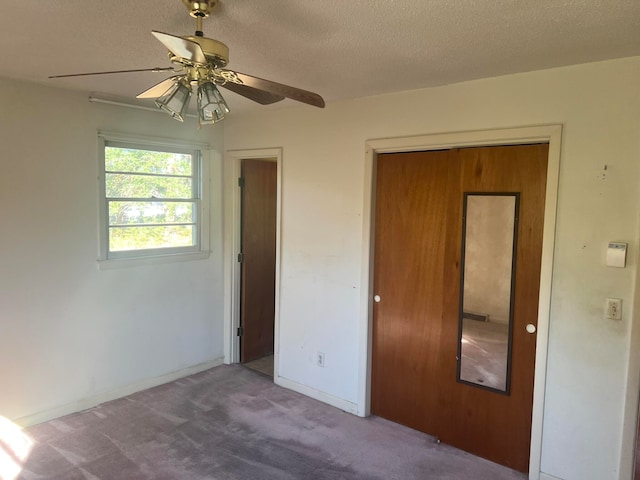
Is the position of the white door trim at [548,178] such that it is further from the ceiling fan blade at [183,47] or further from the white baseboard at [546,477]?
the ceiling fan blade at [183,47]

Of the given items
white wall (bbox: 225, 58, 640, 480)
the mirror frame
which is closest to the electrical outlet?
white wall (bbox: 225, 58, 640, 480)

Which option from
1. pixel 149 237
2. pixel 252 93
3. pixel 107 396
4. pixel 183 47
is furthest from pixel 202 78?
pixel 107 396

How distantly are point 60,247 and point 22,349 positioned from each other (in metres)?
0.75

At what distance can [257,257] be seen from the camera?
179 inches

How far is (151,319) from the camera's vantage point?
387 cm

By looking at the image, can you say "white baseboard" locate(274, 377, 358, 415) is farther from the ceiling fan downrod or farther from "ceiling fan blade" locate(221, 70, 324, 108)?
the ceiling fan downrod

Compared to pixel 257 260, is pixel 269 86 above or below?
above

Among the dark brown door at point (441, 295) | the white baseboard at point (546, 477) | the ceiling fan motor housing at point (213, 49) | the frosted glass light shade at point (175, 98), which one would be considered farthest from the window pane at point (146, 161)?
the white baseboard at point (546, 477)

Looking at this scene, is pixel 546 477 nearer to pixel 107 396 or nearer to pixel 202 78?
pixel 202 78

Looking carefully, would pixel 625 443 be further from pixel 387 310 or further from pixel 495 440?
pixel 387 310

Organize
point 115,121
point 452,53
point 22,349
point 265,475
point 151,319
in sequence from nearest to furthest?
point 452,53, point 265,475, point 22,349, point 115,121, point 151,319

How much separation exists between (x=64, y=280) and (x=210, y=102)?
2.34 metres

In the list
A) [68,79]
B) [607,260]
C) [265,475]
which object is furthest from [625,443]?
[68,79]

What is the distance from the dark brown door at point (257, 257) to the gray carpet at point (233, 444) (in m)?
0.91
